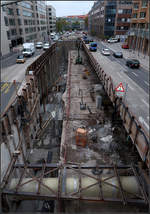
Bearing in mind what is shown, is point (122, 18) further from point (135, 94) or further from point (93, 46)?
point (135, 94)

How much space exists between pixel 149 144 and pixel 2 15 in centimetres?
5841

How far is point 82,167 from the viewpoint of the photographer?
364 inches

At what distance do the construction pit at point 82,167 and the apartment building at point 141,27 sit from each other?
117 feet

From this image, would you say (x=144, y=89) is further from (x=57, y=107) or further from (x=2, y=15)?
(x=2, y=15)

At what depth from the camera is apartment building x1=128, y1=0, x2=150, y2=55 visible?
50250 millimetres

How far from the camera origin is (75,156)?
12688 millimetres

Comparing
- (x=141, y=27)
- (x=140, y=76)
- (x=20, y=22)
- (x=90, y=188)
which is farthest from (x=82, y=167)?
(x=20, y=22)

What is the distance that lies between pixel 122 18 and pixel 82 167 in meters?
99.2

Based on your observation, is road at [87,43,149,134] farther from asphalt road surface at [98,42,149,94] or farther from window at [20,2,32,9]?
window at [20,2,32,9]

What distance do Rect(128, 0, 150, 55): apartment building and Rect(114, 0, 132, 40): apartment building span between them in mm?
29250

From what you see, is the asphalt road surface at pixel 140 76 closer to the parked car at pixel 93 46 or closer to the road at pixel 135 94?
the road at pixel 135 94

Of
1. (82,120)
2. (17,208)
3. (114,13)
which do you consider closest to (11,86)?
(82,120)

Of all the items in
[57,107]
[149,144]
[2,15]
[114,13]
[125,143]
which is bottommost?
[57,107]

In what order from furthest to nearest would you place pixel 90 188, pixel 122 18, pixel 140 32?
pixel 122 18 < pixel 140 32 < pixel 90 188
